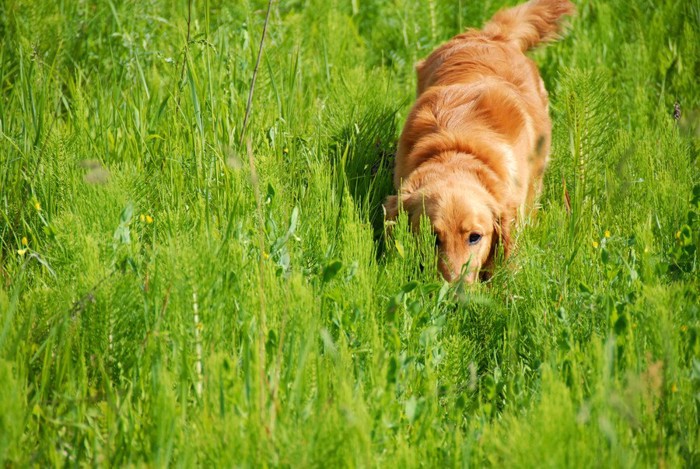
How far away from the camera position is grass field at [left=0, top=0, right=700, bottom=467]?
1805 mm

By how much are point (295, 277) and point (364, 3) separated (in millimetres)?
3752

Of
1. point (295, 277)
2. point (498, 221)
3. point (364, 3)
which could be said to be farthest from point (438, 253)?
point (364, 3)

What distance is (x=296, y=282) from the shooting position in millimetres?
2059

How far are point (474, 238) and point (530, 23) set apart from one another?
1804 mm

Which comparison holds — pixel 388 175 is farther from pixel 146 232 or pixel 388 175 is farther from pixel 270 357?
pixel 270 357

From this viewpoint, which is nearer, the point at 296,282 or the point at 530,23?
the point at 296,282

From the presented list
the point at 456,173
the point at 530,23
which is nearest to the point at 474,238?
the point at 456,173

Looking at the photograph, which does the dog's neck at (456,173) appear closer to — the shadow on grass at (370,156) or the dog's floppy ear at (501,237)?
the dog's floppy ear at (501,237)

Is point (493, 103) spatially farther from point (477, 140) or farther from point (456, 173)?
point (456, 173)

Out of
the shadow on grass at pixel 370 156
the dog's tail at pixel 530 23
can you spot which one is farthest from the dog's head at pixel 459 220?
the dog's tail at pixel 530 23

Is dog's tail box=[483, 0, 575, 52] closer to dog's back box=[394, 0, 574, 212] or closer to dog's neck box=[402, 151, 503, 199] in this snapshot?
dog's back box=[394, 0, 574, 212]

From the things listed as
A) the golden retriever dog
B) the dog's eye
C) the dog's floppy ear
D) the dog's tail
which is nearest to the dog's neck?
the golden retriever dog

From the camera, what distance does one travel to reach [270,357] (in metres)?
2.13

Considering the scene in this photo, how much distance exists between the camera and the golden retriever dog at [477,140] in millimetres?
3172
